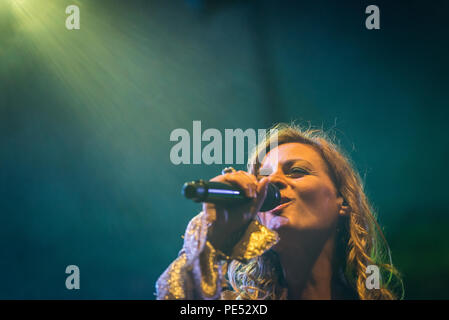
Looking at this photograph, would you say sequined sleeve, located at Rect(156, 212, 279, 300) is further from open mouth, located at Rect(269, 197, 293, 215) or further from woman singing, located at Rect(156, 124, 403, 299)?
open mouth, located at Rect(269, 197, 293, 215)

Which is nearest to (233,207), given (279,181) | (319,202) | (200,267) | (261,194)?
(261,194)

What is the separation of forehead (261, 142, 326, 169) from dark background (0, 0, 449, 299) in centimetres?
58

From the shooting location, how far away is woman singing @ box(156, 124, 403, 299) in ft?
3.11

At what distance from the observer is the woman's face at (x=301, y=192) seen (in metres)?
1.19

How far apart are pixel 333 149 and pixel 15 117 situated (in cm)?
212

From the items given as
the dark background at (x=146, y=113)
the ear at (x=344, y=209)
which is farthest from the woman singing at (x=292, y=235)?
the dark background at (x=146, y=113)

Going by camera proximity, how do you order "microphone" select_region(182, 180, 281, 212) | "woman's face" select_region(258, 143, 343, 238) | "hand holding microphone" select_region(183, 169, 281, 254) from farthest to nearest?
"woman's face" select_region(258, 143, 343, 238)
"hand holding microphone" select_region(183, 169, 281, 254)
"microphone" select_region(182, 180, 281, 212)

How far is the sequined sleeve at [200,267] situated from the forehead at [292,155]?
0.45 metres

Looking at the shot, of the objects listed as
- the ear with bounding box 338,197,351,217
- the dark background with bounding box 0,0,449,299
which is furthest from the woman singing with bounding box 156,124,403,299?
the dark background with bounding box 0,0,449,299

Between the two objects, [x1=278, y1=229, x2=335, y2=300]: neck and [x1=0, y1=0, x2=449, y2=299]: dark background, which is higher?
[x1=0, y1=0, x2=449, y2=299]: dark background

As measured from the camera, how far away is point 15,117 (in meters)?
2.26

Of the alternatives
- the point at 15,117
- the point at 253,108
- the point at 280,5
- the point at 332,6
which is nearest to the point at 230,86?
the point at 253,108

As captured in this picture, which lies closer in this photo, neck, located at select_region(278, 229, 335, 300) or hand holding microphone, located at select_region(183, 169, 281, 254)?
hand holding microphone, located at select_region(183, 169, 281, 254)

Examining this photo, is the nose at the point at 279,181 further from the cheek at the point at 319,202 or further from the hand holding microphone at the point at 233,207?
the hand holding microphone at the point at 233,207
